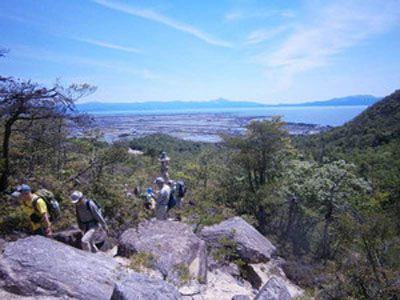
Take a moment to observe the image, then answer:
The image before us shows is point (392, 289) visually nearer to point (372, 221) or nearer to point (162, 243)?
point (372, 221)

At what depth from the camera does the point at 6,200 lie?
25.8 feet

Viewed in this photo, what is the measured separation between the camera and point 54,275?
185 inches

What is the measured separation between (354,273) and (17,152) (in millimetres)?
10558

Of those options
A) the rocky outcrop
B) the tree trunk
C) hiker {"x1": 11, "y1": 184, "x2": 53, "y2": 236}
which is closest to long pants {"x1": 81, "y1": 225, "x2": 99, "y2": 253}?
hiker {"x1": 11, "y1": 184, "x2": 53, "y2": 236}

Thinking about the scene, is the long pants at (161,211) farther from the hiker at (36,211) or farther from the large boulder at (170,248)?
the hiker at (36,211)

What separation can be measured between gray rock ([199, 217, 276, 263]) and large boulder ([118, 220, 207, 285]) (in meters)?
2.25

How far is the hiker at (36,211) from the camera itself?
5.85m

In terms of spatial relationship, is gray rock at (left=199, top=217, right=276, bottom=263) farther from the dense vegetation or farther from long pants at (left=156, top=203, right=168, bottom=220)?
long pants at (left=156, top=203, right=168, bottom=220)

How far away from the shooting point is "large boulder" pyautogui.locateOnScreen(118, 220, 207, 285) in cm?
627

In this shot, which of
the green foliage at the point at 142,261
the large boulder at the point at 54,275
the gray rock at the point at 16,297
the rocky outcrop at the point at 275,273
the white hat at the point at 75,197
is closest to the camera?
the gray rock at the point at 16,297

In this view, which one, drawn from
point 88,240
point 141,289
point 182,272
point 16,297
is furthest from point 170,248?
point 16,297

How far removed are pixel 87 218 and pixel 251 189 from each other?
17.4 m

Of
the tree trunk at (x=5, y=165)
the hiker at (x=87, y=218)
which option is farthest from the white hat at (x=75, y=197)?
the tree trunk at (x=5, y=165)

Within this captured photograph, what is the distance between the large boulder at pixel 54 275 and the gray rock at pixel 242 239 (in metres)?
5.00
